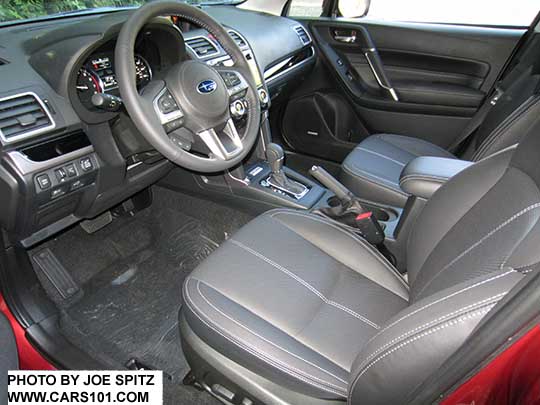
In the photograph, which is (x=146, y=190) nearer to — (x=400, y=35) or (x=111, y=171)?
(x=111, y=171)

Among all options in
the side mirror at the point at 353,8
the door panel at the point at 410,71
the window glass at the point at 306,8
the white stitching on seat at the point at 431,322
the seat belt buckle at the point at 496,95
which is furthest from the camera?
the window glass at the point at 306,8

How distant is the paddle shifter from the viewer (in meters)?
1.59

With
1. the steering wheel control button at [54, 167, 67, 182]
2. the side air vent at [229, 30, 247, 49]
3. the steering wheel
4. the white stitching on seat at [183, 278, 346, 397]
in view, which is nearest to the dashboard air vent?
the side air vent at [229, 30, 247, 49]

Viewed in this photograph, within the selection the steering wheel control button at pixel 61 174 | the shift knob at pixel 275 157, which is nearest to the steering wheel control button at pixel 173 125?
the steering wheel control button at pixel 61 174

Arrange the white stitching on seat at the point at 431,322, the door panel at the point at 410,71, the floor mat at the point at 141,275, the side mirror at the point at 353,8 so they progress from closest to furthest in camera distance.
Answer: the white stitching on seat at the point at 431,322 < the floor mat at the point at 141,275 < the door panel at the point at 410,71 < the side mirror at the point at 353,8

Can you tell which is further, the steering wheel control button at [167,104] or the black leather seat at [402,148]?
the black leather seat at [402,148]

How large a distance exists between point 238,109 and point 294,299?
0.66 meters

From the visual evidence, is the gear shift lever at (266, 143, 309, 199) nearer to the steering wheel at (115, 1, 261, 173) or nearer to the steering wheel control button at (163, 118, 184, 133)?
the steering wheel at (115, 1, 261, 173)

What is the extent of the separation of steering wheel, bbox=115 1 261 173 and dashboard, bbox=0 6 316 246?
75mm

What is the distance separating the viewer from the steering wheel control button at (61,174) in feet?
4.38

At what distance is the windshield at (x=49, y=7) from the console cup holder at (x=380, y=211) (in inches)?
36.9

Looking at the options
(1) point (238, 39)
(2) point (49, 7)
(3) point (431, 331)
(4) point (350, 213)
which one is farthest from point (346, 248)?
(2) point (49, 7)

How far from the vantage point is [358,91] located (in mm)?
2486

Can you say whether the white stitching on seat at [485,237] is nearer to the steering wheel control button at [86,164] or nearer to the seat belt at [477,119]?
the steering wheel control button at [86,164]
